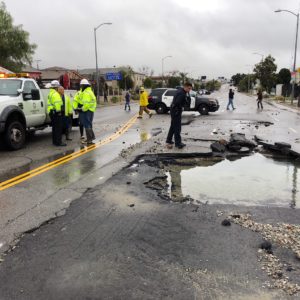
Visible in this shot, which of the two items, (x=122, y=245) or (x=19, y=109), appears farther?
(x=19, y=109)

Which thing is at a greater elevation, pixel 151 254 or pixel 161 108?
pixel 151 254

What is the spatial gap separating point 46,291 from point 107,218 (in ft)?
6.32

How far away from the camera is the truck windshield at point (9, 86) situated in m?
11.7

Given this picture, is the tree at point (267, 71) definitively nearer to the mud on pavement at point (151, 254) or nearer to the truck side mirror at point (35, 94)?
the truck side mirror at point (35, 94)

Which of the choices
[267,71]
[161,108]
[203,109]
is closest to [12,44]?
[161,108]

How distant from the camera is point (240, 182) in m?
7.54

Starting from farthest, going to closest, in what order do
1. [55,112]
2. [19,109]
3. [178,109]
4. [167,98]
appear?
[167,98] < [55,112] < [19,109] < [178,109]

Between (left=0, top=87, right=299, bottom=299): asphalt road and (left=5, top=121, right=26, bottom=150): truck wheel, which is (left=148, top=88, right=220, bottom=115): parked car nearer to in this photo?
(left=5, top=121, right=26, bottom=150): truck wheel

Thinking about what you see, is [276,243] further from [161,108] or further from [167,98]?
[161,108]

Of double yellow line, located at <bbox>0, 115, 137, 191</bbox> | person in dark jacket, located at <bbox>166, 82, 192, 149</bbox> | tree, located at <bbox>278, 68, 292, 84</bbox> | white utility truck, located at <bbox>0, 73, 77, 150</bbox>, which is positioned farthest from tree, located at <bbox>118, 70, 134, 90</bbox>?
person in dark jacket, located at <bbox>166, 82, 192, 149</bbox>

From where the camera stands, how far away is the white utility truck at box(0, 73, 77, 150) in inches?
430

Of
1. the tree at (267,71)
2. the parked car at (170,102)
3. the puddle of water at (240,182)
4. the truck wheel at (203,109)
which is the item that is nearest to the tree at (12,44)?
the parked car at (170,102)

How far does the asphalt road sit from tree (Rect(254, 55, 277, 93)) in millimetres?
80789

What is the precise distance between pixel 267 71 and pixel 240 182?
80413mm
